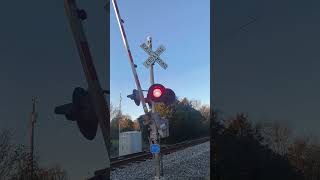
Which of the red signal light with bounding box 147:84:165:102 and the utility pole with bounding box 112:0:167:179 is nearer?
the utility pole with bounding box 112:0:167:179

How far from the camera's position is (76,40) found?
2.53 metres

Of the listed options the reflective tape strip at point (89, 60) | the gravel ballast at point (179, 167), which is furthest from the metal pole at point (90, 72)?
the gravel ballast at point (179, 167)

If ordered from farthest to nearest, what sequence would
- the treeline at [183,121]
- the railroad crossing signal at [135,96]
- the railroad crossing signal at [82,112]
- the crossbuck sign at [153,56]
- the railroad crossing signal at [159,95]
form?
the treeline at [183,121]
the crossbuck sign at [153,56]
the railroad crossing signal at [159,95]
the railroad crossing signal at [135,96]
the railroad crossing signal at [82,112]

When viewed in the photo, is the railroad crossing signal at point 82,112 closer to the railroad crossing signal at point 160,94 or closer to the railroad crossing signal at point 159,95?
the railroad crossing signal at point 159,95

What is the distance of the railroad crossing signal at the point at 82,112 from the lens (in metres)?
2.47

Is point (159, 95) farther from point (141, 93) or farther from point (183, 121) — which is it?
point (183, 121)

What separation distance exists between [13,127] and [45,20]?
56 centimetres

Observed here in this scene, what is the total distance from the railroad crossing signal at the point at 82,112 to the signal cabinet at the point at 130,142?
1.79 metres

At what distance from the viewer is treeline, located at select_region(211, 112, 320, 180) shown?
309 cm

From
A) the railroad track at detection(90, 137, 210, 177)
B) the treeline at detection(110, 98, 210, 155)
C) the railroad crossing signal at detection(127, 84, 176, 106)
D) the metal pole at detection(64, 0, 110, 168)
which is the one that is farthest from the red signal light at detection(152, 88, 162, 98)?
the metal pole at detection(64, 0, 110, 168)

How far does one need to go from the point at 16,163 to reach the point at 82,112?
448 millimetres

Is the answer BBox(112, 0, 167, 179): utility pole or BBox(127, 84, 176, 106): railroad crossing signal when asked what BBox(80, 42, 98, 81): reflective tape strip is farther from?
BBox(127, 84, 176, 106): railroad crossing signal

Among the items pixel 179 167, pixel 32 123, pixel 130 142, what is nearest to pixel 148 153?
pixel 130 142

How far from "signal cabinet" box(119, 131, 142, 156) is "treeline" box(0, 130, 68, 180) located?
205cm
